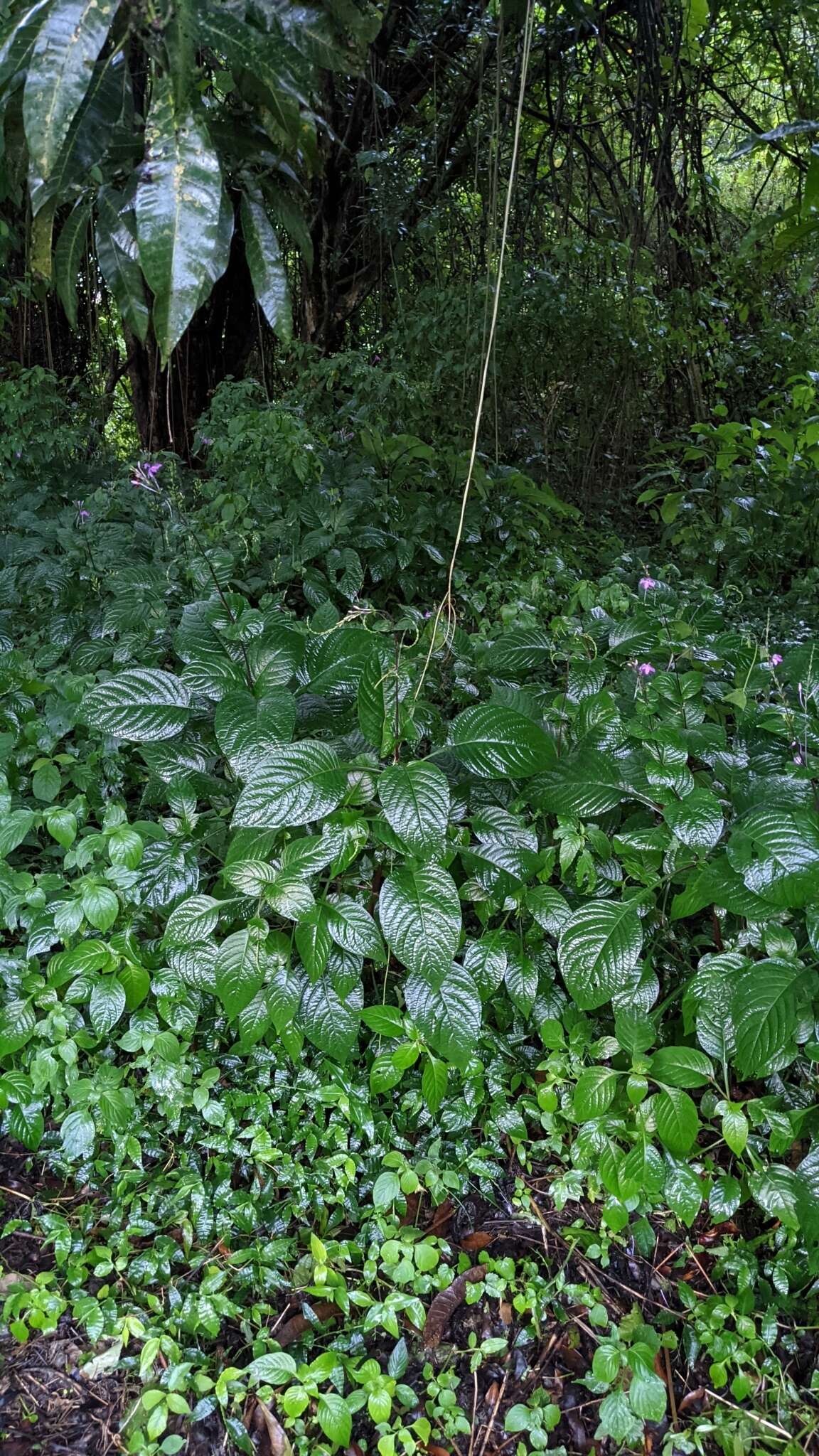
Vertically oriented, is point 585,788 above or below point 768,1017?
Answer: above

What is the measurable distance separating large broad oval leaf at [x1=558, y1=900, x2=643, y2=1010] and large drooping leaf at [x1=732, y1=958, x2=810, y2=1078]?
0.15 metres

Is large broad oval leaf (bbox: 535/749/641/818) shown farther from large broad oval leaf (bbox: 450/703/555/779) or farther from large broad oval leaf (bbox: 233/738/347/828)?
large broad oval leaf (bbox: 233/738/347/828)

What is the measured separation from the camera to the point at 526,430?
4117 millimetres

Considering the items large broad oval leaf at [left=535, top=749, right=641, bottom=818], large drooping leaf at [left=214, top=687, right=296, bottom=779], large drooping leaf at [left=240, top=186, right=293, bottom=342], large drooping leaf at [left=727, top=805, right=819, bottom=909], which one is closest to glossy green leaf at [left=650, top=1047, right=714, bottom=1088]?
large drooping leaf at [left=727, top=805, right=819, bottom=909]

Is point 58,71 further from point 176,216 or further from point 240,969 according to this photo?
point 240,969

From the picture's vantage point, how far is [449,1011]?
48.2 inches

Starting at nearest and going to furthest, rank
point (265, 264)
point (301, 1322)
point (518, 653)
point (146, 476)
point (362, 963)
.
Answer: point (265, 264), point (301, 1322), point (362, 963), point (518, 653), point (146, 476)

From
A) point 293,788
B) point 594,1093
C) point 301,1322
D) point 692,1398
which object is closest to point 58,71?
point 293,788

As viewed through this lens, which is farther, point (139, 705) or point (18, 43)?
point (139, 705)

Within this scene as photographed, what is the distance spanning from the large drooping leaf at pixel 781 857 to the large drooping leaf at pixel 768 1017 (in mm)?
88

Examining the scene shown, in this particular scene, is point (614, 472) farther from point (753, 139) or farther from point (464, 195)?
point (753, 139)

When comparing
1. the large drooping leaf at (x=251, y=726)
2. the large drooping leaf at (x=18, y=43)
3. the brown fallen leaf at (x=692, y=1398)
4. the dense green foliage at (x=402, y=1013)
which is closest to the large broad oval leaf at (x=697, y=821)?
the dense green foliage at (x=402, y=1013)

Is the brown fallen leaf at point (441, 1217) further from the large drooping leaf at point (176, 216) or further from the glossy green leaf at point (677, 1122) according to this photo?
the large drooping leaf at point (176, 216)

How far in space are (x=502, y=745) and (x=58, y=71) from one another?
87 centimetres
